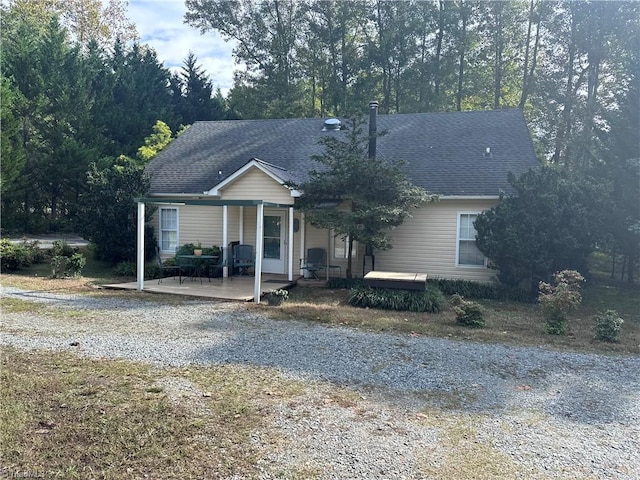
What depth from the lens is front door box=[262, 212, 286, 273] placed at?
14.2 meters

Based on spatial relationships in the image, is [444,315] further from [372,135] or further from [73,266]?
[73,266]

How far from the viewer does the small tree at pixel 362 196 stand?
1124 cm

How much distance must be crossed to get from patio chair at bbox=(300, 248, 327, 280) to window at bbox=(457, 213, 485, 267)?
4.03 meters

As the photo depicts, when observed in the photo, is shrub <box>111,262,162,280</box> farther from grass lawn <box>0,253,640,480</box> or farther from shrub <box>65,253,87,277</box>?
grass lawn <box>0,253,640,480</box>

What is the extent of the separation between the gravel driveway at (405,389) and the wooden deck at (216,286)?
166 centimetres

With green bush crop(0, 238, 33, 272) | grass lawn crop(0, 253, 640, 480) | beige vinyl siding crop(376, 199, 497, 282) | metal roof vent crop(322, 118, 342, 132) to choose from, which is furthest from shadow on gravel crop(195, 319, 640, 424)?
metal roof vent crop(322, 118, 342, 132)

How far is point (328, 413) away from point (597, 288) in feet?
42.6

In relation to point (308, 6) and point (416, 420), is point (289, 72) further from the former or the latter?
point (416, 420)

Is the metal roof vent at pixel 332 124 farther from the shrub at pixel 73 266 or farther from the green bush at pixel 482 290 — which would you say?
the shrub at pixel 73 266

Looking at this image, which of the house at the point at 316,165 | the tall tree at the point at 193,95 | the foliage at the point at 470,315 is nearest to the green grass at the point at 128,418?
the foliage at the point at 470,315

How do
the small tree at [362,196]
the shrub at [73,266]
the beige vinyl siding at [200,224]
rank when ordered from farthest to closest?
the beige vinyl siding at [200,224] → the shrub at [73,266] → the small tree at [362,196]

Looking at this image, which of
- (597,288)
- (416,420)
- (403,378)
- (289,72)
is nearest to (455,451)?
(416,420)

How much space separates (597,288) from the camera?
553 inches

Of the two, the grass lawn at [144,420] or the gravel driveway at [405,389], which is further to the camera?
the gravel driveway at [405,389]
